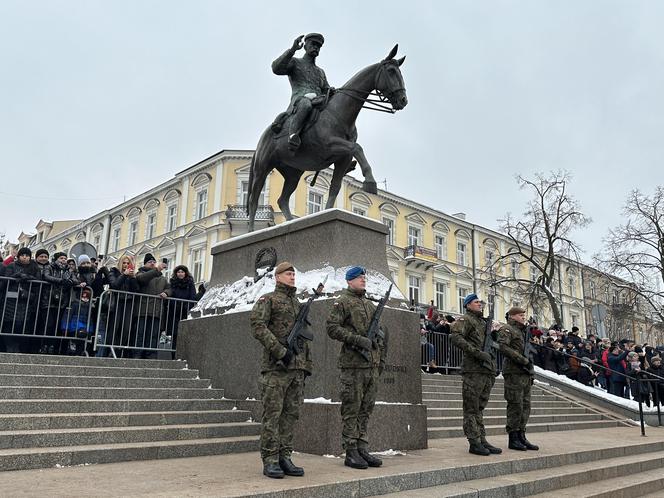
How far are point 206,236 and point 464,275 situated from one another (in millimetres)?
23099

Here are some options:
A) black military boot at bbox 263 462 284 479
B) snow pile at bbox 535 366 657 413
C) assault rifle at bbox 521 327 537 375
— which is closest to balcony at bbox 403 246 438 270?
snow pile at bbox 535 366 657 413

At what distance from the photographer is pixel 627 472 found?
7453 mm

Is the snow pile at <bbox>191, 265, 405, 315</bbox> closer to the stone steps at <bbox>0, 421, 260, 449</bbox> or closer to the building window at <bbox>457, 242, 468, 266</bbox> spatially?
the stone steps at <bbox>0, 421, 260, 449</bbox>

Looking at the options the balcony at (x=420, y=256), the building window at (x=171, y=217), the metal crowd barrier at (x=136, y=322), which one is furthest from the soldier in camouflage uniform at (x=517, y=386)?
the balcony at (x=420, y=256)

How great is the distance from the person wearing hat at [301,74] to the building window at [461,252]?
135 feet

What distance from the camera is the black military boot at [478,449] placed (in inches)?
254

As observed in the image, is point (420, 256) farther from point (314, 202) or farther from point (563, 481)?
point (563, 481)

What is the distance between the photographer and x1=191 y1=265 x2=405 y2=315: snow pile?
6.93 meters

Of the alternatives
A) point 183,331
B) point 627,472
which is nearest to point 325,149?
point 183,331

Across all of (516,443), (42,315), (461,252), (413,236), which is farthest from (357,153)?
(461,252)

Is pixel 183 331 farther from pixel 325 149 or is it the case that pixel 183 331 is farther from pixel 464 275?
pixel 464 275

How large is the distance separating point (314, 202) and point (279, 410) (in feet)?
111

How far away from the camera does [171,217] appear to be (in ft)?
135

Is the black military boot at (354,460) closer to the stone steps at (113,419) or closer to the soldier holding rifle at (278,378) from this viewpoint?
the soldier holding rifle at (278,378)
